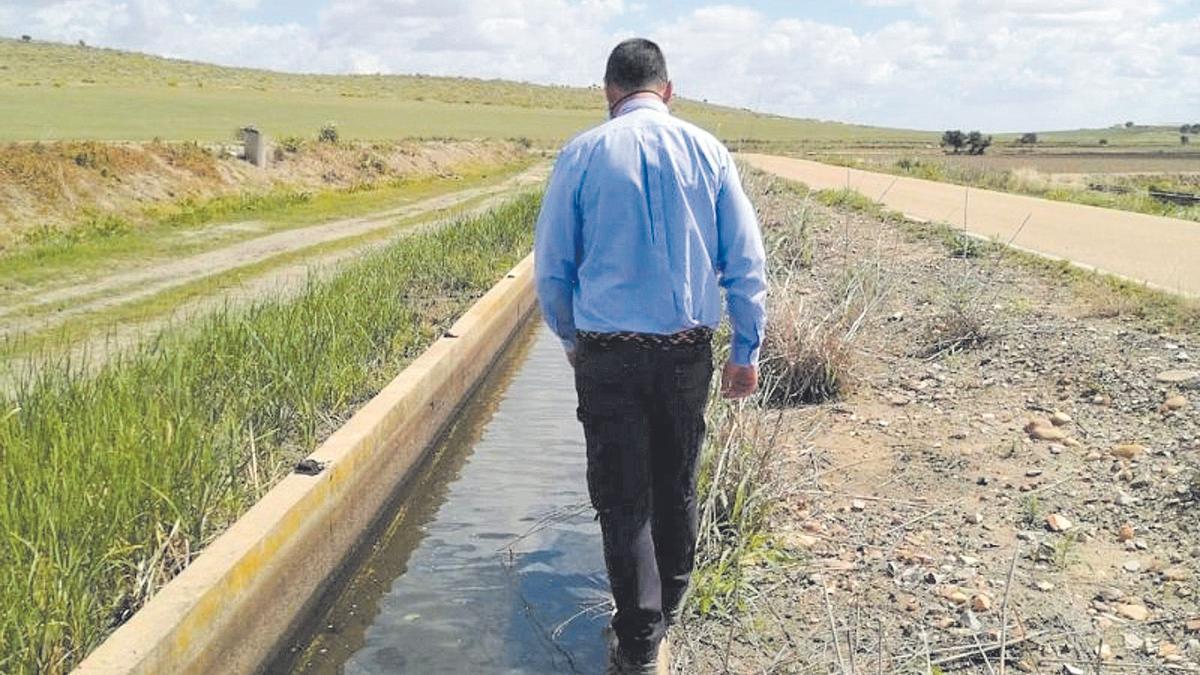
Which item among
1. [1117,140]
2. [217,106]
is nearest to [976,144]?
[217,106]

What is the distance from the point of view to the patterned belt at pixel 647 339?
3.29m

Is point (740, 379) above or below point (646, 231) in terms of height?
below

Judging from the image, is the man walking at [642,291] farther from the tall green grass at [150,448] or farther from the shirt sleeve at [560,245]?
the tall green grass at [150,448]

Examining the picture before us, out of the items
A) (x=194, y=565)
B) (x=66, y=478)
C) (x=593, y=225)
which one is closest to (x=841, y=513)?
(x=593, y=225)

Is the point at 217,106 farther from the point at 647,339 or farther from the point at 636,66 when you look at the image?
the point at 647,339

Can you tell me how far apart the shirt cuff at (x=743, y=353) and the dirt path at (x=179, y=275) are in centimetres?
612

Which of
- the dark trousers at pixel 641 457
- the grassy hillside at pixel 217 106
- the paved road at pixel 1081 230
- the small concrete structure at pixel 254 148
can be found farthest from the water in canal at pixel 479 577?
the small concrete structure at pixel 254 148

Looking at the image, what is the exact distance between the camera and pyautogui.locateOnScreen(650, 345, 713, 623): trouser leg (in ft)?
11.0

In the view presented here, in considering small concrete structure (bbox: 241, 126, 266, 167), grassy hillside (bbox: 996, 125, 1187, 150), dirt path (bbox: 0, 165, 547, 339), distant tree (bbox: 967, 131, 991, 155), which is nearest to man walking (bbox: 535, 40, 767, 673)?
dirt path (bbox: 0, 165, 547, 339)

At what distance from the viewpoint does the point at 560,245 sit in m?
3.32

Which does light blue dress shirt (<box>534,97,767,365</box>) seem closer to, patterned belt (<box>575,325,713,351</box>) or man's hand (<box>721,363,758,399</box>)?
patterned belt (<box>575,325,713,351</box>)

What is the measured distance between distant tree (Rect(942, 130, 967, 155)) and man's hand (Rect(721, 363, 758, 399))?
77.6 metres

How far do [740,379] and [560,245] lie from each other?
731 millimetres

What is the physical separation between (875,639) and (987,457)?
2183 mm
